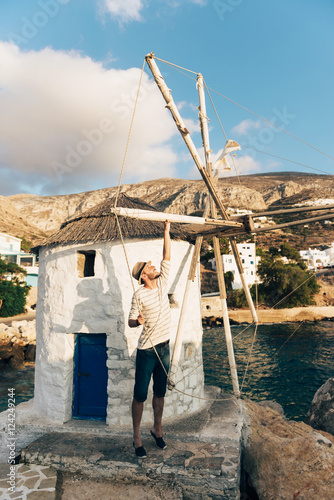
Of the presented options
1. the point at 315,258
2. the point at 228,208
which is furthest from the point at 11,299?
the point at 228,208

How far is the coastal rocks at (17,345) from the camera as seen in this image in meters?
16.2

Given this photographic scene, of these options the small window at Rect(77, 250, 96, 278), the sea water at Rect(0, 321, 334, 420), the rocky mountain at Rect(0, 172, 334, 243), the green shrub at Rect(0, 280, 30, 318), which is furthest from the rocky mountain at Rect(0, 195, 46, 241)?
the small window at Rect(77, 250, 96, 278)

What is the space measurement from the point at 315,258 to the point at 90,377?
57.8 meters

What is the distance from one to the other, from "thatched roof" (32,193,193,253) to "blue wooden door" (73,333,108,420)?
176 centimetres

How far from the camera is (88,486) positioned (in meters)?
4.08

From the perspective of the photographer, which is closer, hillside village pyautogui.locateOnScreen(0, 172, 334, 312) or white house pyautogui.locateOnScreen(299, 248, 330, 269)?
hillside village pyautogui.locateOnScreen(0, 172, 334, 312)

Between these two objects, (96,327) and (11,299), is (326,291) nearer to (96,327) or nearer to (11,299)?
(11,299)

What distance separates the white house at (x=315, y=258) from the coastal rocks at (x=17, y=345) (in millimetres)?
47248

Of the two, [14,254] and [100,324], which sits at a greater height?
[14,254]

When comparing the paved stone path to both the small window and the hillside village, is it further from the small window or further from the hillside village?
the hillside village

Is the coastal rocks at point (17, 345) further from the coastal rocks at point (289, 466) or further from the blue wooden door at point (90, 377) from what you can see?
the coastal rocks at point (289, 466)

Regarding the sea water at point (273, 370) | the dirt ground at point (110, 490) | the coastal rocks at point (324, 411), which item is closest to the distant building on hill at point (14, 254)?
the sea water at point (273, 370)

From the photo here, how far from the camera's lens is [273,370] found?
56.9 feet

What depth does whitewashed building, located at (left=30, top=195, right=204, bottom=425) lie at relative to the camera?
542 centimetres
